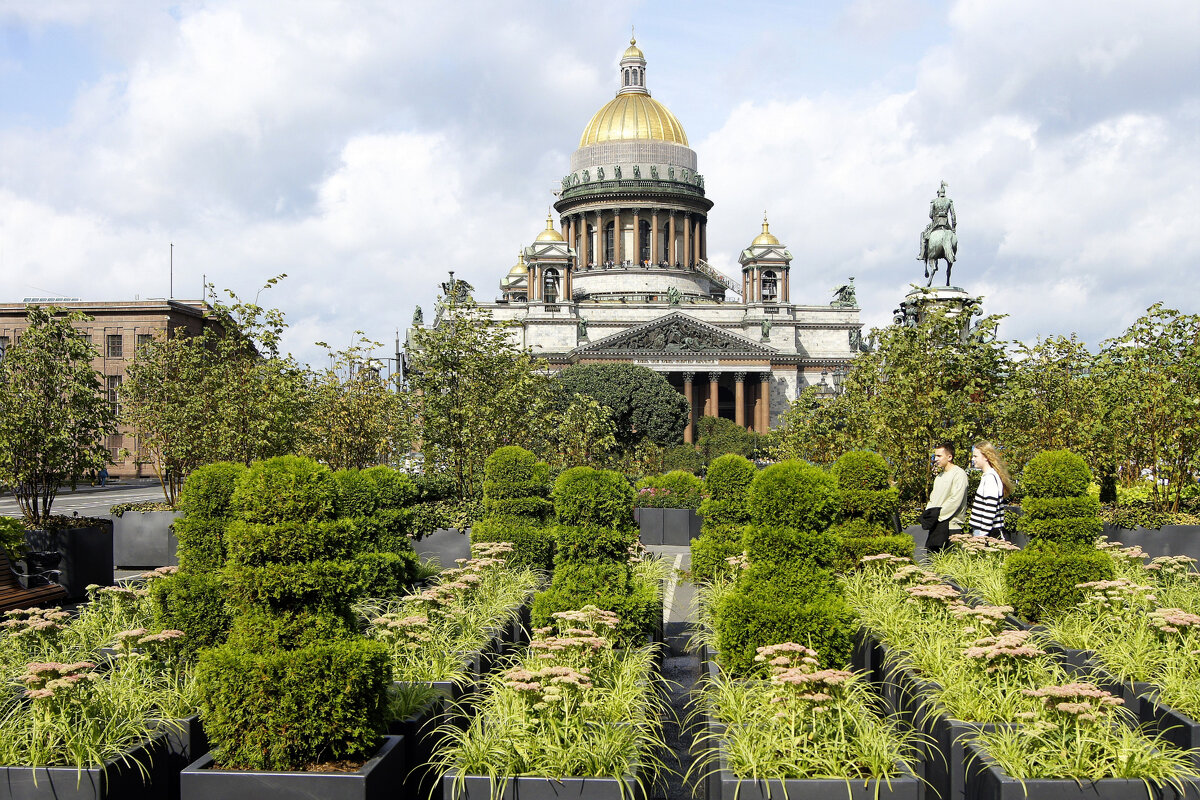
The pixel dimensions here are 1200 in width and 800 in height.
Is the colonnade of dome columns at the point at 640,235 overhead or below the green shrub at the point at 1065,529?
overhead

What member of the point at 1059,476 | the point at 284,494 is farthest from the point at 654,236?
the point at 284,494

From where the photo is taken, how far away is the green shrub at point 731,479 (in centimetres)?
1407

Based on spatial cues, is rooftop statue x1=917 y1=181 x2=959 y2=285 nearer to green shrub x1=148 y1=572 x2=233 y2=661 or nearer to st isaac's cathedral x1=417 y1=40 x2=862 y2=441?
green shrub x1=148 y1=572 x2=233 y2=661

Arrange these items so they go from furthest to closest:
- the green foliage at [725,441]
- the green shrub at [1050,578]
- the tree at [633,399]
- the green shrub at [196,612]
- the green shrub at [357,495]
Answer: the tree at [633,399], the green foliage at [725,441], the green shrub at [357,495], the green shrub at [1050,578], the green shrub at [196,612]

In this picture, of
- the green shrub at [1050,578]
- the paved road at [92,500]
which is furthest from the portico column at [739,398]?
the green shrub at [1050,578]

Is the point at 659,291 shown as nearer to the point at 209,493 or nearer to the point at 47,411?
the point at 47,411

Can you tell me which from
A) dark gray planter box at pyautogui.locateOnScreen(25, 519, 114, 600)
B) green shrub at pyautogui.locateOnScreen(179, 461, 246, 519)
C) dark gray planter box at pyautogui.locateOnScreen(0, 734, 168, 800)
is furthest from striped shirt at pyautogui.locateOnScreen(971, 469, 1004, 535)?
dark gray planter box at pyautogui.locateOnScreen(25, 519, 114, 600)

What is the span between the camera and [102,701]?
6.19 metres

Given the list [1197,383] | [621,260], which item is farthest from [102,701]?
[621,260]

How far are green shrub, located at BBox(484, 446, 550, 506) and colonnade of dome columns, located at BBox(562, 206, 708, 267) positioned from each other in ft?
252

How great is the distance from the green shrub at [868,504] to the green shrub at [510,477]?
4.89m

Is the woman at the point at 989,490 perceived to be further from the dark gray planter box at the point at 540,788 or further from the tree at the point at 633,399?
the tree at the point at 633,399

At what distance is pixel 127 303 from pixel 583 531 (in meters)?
71.3

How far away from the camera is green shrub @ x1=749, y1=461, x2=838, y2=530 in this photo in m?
7.79
